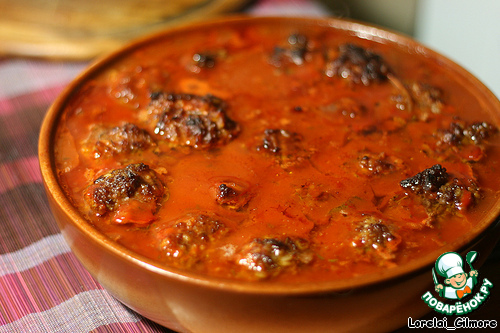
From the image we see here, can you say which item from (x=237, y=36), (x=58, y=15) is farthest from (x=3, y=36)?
(x=237, y=36)

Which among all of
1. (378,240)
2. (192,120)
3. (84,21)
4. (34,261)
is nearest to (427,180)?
(378,240)

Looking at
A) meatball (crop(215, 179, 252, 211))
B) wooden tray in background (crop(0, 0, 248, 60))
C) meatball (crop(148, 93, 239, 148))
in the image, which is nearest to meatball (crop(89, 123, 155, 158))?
meatball (crop(148, 93, 239, 148))

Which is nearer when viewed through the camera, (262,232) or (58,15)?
(262,232)

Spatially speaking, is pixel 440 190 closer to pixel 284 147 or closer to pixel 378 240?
pixel 378 240

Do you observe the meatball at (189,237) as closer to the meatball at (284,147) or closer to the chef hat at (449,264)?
the meatball at (284,147)

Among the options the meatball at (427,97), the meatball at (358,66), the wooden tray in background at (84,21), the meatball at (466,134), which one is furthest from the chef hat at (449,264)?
the wooden tray in background at (84,21)

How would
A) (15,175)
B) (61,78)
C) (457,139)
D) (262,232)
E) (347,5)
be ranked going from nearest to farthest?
(262,232) → (457,139) → (15,175) → (61,78) → (347,5)

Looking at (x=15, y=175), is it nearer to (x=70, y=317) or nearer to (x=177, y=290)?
(x=70, y=317)
